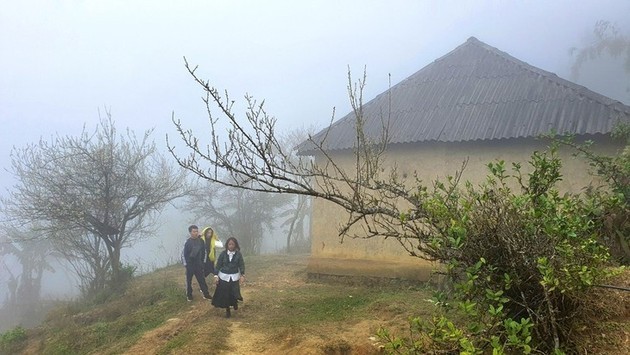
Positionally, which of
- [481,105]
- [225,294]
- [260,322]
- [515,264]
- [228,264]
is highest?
[481,105]

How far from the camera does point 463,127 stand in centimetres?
1005

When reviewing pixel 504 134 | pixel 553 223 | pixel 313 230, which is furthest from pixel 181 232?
pixel 553 223

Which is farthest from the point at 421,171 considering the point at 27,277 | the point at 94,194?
the point at 27,277

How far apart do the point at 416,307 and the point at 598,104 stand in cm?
608

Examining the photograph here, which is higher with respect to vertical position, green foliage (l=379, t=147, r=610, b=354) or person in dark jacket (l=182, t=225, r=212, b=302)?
green foliage (l=379, t=147, r=610, b=354)

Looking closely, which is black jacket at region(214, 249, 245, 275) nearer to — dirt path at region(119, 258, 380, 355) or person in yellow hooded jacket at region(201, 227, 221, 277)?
dirt path at region(119, 258, 380, 355)

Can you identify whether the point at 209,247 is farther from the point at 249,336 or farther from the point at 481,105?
the point at 481,105

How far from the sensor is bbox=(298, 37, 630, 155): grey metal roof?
30.0 ft

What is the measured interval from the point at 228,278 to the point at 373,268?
12.4 feet

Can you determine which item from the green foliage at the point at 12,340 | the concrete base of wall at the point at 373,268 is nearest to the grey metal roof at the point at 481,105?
the concrete base of wall at the point at 373,268

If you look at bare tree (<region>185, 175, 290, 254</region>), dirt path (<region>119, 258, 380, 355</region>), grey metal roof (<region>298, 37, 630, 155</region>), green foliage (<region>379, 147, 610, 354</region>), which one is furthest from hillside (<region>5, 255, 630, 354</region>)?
bare tree (<region>185, 175, 290, 254</region>)

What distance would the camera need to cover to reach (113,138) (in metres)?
15.2

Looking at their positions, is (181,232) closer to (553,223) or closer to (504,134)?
(504,134)

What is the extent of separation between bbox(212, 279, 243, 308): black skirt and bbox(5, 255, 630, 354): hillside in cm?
28
